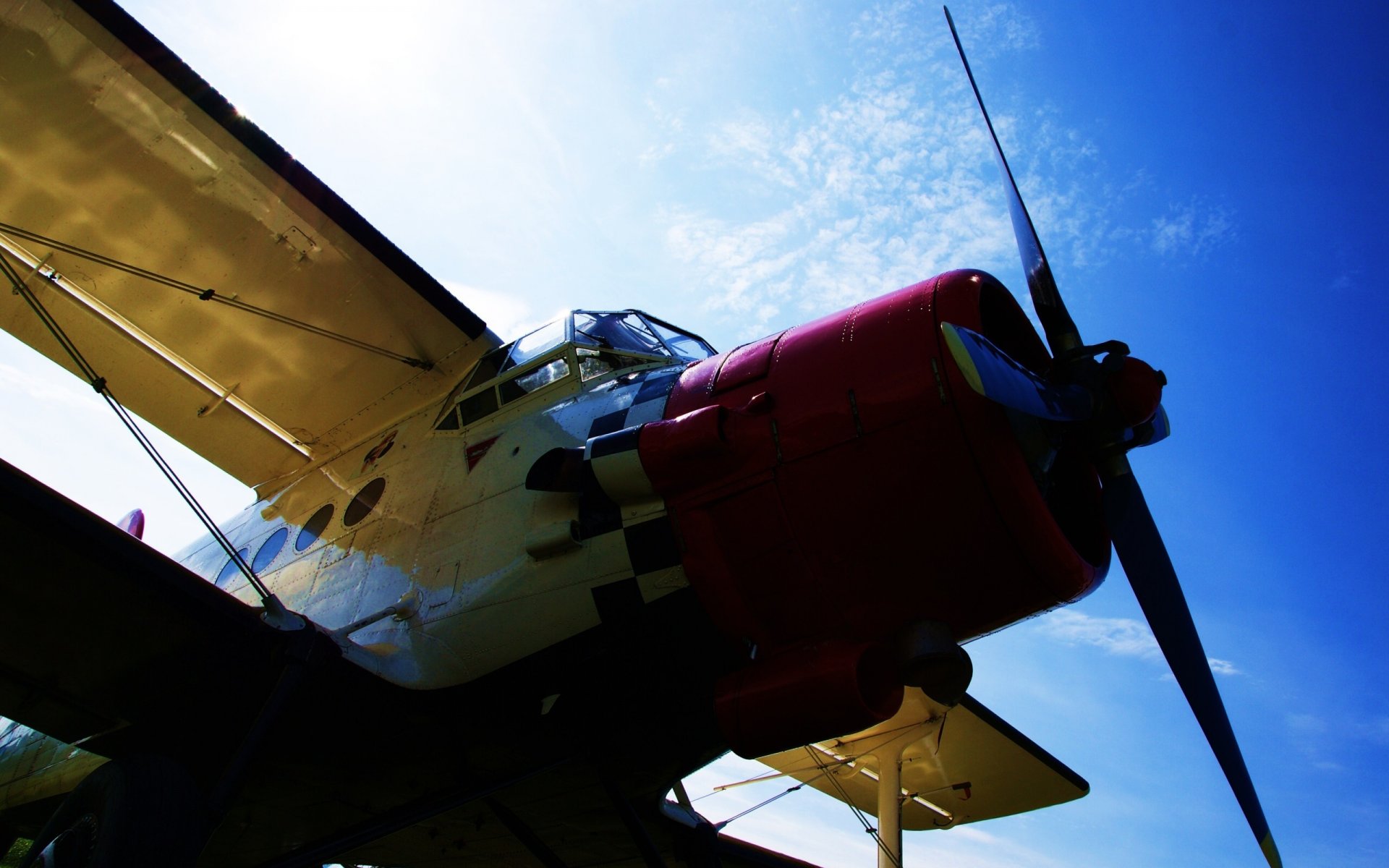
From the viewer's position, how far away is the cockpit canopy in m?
5.40

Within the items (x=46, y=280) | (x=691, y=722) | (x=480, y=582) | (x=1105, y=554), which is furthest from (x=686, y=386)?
(x=46, y=280)

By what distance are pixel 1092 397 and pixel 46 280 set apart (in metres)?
6.91

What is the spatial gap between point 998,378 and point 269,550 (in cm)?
545

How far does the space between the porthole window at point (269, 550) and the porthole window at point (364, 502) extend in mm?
781

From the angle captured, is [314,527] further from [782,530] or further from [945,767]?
[945,767]

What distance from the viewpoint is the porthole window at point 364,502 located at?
5.71m

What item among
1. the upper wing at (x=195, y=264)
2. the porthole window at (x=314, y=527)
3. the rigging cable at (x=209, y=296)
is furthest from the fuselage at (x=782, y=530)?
the upper wing at (x=195, y=264)

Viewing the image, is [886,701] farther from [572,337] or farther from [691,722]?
[572,337]

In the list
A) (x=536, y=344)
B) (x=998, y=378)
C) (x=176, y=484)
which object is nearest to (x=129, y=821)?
(x=176, y=484)

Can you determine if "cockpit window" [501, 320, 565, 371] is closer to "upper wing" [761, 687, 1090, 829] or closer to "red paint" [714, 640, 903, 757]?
"red paint" [714, 640, 903, 757]

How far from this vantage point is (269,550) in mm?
6375

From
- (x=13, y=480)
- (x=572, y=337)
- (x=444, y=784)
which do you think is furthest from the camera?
(x=572, y=337)

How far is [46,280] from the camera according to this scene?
6.17 meters

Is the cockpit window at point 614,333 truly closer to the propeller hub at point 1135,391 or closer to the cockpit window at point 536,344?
the cockpit window at point 536,344
